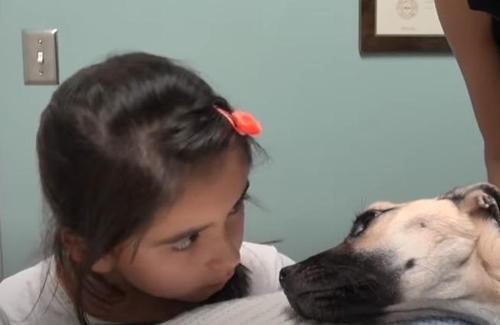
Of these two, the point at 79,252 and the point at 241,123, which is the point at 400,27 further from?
the point at 79,252

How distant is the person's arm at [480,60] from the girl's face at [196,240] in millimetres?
433

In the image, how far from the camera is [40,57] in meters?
1.76

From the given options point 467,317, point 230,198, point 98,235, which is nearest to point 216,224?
point 230,198

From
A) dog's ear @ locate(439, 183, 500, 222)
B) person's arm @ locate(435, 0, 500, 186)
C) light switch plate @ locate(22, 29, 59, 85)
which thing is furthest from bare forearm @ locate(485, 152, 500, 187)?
light switch plate @ locate(22, 29, 59, 85)

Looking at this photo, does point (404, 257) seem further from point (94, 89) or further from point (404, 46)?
point (404, 46)

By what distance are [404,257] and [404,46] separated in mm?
1004

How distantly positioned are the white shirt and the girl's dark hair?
13 centimetres

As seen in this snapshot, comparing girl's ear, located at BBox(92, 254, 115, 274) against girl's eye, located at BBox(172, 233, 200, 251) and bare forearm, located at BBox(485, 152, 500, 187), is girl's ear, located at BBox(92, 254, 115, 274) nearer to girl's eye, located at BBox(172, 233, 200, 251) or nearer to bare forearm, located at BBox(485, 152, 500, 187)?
girl's eye, located at BBox(172, 233, 200, 251)

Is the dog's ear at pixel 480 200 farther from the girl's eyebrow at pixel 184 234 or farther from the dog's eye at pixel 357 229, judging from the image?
the girl's eyebrow at pixel 184 234

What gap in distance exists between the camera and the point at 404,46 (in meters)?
1.74

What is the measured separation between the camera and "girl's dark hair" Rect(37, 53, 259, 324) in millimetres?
892

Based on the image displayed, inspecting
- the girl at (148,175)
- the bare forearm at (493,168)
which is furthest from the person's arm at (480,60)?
the girl at (148,175)

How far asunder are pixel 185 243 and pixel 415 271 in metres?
0.25

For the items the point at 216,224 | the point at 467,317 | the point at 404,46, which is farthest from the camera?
the point at 404,46
